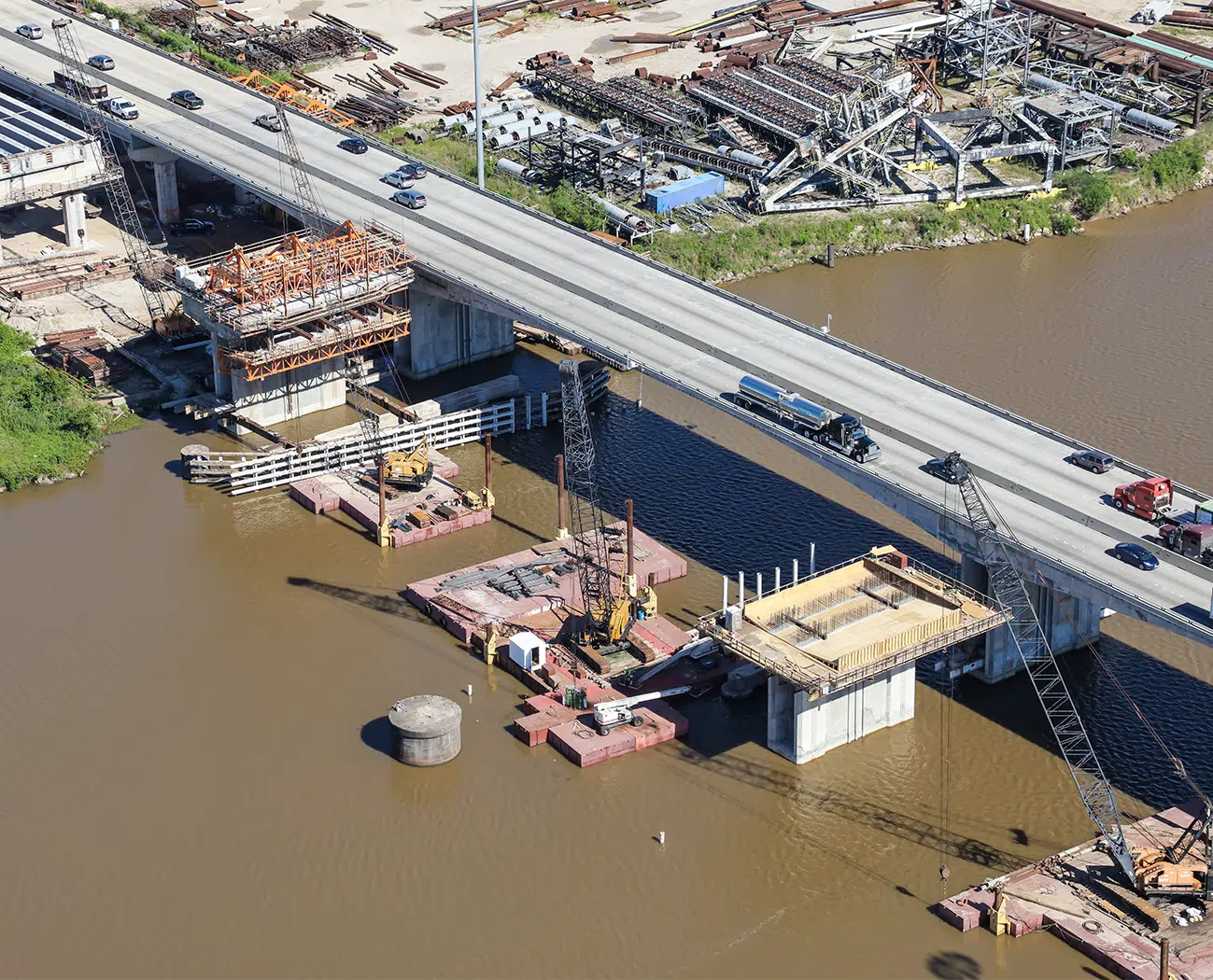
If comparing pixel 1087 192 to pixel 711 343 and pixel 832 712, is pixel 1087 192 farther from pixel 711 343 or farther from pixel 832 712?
pixel 832 712

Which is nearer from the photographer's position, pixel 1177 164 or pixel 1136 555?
pixel 1136 555

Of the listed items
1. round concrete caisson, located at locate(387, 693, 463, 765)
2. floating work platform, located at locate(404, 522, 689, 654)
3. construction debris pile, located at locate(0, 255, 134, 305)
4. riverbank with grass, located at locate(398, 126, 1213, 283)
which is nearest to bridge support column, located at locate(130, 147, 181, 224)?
construction debris pile, located at locate(0, 255, 134, 305)

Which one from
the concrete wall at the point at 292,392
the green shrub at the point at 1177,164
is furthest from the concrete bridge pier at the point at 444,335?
the green shrub at the point at 1177,164

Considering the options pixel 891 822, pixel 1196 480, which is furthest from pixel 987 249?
pixel 891 822

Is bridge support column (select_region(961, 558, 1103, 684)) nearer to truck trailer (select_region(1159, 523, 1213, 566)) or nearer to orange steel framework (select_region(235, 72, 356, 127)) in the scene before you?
truck trailer (select_region(1159, 523, 1213, 566))

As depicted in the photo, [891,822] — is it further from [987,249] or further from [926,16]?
[926,16]

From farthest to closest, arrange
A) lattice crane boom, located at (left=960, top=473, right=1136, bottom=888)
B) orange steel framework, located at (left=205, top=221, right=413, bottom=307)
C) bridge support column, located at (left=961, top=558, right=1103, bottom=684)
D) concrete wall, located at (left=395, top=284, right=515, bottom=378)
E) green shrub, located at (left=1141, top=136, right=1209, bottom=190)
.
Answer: green shrub, located at (left=1141, top=136, right=1209, bottom=190) → concrete wall, located at (left=395, top=284, right=515, bottom=378) → orange steel framework, located at (left=205, top=221, right=413, bottom=307) → bridge support column, located at (left=961, top=558, right=1103, bottom=684) → lattice crane boom, located at (left=960, top=473, right=1136, bottom=888)

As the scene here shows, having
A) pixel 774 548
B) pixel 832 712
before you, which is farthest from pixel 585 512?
pixel 832 712
